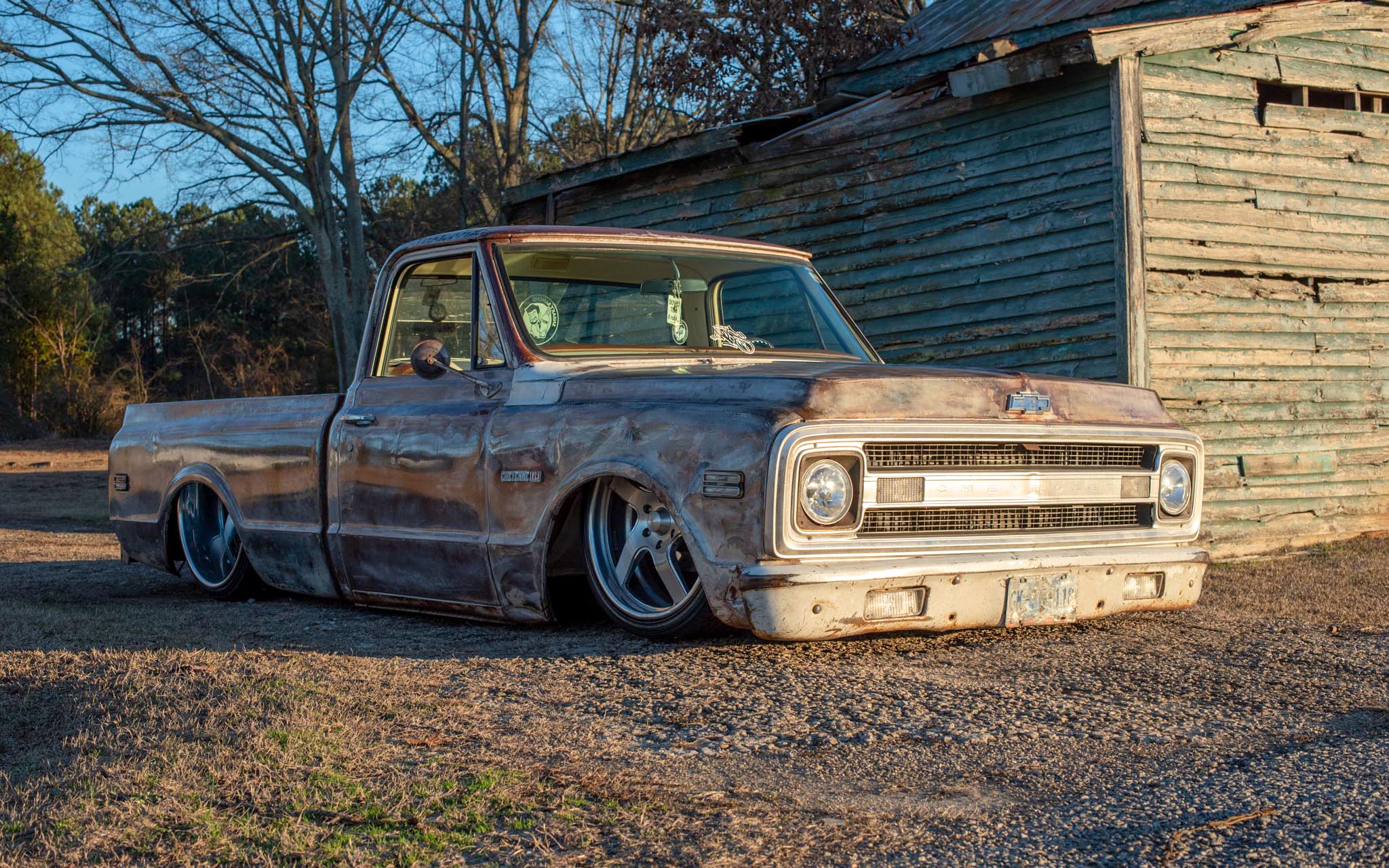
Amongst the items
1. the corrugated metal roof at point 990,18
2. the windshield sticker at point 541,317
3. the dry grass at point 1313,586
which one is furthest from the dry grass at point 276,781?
the corrugated metal roof at point 990,18

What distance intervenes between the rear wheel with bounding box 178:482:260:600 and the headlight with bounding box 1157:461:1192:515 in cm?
439

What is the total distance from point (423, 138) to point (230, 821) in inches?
1038

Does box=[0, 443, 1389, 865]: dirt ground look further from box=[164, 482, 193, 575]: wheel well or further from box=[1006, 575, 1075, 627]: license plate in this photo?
box=[164, 482, 193, 575]: wheel well

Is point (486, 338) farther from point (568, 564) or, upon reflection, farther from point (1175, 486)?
point (1175, 486)

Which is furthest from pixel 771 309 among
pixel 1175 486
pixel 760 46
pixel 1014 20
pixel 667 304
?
pixel 760 46

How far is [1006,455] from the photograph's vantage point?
15.4 feet

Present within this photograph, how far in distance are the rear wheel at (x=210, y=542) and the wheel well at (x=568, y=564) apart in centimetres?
230

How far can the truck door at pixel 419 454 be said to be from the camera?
5.34m

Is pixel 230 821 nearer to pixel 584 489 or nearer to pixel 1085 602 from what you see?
pixel 584 489

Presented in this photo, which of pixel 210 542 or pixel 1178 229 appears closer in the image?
pixel 210 542

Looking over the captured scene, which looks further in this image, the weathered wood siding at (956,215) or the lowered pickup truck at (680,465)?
the weathered wood siding at (956,215)

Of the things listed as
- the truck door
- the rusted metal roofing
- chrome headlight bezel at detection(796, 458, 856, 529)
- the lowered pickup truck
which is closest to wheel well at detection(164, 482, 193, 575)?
the lowered pickup truck

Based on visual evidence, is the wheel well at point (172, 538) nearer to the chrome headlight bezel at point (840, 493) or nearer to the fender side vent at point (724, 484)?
the fender side vent at point (724, 484)

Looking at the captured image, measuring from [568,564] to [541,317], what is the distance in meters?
1.10
